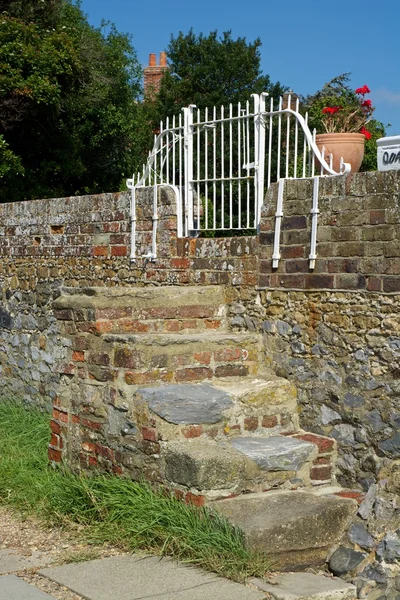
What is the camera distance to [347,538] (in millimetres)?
5086

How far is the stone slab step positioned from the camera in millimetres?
4793

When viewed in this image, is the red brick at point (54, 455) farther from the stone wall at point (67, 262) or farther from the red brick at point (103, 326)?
the red brick at point (103, 326)

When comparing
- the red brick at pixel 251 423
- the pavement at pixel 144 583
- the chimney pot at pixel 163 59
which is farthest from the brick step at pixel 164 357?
the chimney pot at pixel 163 59

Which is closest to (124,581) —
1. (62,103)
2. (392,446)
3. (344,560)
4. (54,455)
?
(344,560)

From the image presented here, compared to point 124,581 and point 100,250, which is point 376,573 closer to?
point 124,581

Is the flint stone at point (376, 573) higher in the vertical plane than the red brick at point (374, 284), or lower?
lower

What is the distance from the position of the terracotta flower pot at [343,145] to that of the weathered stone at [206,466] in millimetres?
2143

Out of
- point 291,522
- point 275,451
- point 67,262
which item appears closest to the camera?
point 291,522

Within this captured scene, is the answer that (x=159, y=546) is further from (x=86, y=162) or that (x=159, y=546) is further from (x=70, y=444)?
(x=86, y=162)

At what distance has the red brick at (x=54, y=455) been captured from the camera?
629cm

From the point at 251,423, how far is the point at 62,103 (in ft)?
40.2

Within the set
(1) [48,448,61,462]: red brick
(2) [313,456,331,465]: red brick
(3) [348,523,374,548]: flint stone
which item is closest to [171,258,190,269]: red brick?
(1) [48,448,61,462]: red brick

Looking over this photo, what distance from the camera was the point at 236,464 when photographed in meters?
5.16

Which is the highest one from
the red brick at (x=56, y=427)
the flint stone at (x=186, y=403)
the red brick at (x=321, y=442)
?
the flint stone at (x=186, y=403)
